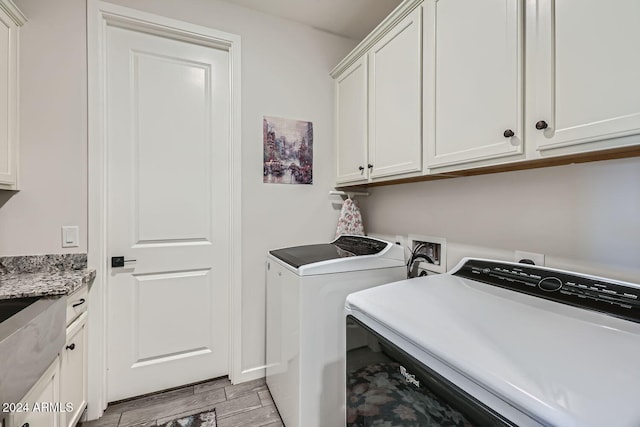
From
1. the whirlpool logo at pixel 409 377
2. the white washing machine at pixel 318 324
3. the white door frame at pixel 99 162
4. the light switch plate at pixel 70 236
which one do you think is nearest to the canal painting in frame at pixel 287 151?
the white washing machine at pixel 318 324

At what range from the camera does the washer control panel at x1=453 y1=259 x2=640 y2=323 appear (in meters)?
0.82

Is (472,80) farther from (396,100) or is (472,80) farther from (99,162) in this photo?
(99,162)

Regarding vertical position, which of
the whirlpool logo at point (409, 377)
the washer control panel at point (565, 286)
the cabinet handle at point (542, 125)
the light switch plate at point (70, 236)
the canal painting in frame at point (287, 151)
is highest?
the canal painting in frame at point (287, 151)

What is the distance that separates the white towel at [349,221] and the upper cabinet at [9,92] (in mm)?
1868

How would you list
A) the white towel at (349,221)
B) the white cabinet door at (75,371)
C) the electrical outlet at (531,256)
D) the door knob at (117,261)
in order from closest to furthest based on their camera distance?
the electrical outlet at (531,256), the white cabinet door at (75,371), the door knob at (117,261), the white towel at (349,221)

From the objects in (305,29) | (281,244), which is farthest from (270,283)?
(305,29)

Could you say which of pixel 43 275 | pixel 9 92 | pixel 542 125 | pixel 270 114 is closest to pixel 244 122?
pixel 270 114

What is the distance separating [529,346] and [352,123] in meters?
1.63

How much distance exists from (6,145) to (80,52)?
636 mm

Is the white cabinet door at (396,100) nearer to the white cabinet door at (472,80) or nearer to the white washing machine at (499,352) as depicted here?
the white cabinet door at (472,80)

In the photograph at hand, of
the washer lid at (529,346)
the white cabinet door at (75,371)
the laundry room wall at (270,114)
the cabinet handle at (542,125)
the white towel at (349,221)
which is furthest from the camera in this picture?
the white towel at (349,221)

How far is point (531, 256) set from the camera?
119 centimetres

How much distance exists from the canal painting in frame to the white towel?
0.35m

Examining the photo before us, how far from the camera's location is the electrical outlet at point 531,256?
3.82 feet
